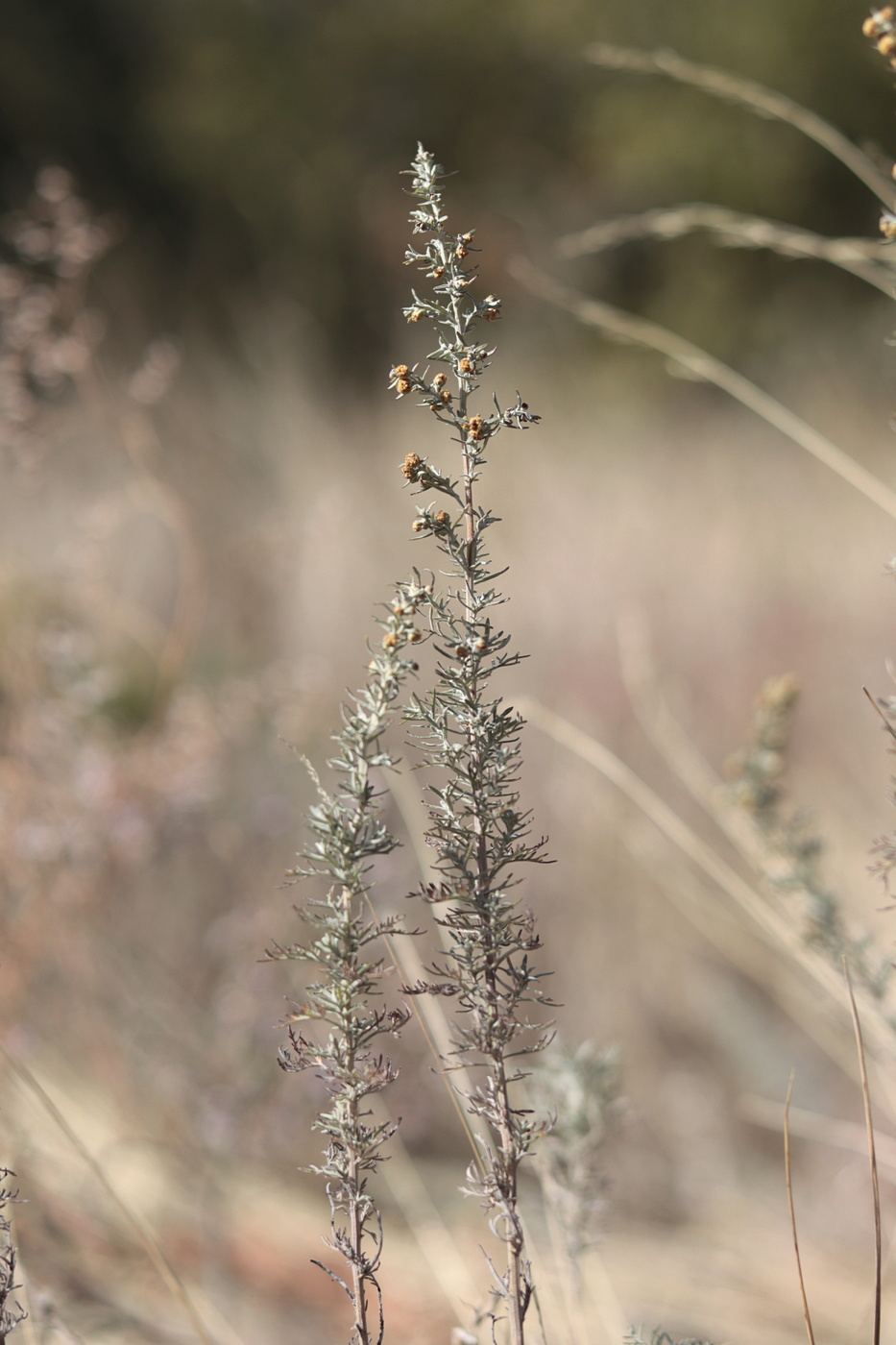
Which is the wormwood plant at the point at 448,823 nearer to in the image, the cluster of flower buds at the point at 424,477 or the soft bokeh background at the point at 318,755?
the cluster of flower buds at the point at 424,477

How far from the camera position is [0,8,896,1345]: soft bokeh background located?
135cm

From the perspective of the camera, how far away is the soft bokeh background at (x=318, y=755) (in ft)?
4.42

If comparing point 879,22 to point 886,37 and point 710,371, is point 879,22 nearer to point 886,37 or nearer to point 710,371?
point 886,37

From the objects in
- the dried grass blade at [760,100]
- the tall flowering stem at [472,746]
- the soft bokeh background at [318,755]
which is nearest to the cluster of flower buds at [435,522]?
the tall flowering stem at [472,746]

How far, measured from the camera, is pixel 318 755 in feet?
7.17

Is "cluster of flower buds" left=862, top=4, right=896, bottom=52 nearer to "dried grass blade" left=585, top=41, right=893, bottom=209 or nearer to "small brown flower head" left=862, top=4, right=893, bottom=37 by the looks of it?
"small brown flower head" left=862, top=4, right=893, bottom=37

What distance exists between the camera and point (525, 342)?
7.69m

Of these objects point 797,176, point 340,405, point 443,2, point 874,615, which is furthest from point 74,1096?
point 443,2

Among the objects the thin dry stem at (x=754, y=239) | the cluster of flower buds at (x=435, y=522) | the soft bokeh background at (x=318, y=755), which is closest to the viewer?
the cluster of flower buds at (x=435, y=522)

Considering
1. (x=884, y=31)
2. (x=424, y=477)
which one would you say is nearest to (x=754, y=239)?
(x=884, y=31)

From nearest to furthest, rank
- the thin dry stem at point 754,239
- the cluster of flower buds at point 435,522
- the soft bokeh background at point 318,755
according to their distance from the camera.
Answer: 1. the cluster of flower buds at point 435,522
2. the thin dry stem at point 754,239
3. the soft bokeh background at point 318,755

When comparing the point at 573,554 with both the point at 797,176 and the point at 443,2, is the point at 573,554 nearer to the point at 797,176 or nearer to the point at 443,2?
the point at 797,176

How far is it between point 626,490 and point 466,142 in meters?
8.10

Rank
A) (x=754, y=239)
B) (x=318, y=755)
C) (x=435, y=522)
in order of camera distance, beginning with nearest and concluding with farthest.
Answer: (x=435, y=522), (x=754, y=239), (x=318, y=755)
